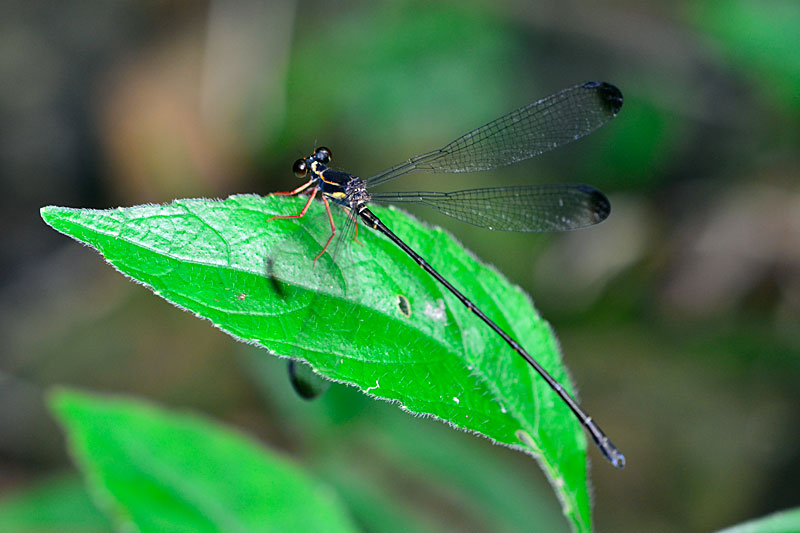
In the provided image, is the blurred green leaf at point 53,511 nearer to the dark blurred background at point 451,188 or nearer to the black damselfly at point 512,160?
the dark blurred background at point 451,188

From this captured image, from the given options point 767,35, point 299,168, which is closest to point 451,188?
point 767,35

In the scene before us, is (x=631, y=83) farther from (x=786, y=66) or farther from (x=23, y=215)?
(x=23, y=215)

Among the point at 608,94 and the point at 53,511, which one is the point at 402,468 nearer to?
the point at 53,511

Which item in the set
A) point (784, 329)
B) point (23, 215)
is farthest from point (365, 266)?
point (23, 215)

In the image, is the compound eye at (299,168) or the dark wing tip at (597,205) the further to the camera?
the dark wing tip at (597,205)

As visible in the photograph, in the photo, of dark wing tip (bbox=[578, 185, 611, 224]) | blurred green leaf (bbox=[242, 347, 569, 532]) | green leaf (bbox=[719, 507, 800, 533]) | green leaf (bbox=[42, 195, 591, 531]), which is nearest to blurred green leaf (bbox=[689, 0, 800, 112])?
dark wing tip (bbox=[578, 185, 611, 224])

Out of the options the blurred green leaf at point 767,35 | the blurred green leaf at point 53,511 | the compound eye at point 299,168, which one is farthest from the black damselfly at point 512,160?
the blurred green leaf at point 53,511
